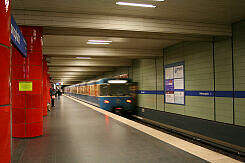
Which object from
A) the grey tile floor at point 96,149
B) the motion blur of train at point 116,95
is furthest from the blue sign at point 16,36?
the motion blur of train at point 116,95

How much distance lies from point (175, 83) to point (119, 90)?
4765 mm

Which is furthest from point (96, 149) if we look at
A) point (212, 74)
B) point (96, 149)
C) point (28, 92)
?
point (212, 74)

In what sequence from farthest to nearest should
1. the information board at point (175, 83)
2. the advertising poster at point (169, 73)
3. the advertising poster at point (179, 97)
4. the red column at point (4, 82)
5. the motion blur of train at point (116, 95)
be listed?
the motion blur of train at point (116, 95), the advertising poster at point (169, 73), the information board at point (175, 83), the advertising poster at point (179, 97), the red column at point (4, 82)

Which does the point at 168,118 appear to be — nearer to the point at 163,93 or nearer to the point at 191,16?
the point at 163,93

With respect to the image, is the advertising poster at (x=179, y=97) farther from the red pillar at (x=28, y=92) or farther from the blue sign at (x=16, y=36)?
the blue sign at (x=16, y=36)

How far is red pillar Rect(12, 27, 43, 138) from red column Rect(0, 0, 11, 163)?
13.0 feet

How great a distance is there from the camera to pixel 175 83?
11844mm

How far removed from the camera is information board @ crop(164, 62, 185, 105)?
444 inches

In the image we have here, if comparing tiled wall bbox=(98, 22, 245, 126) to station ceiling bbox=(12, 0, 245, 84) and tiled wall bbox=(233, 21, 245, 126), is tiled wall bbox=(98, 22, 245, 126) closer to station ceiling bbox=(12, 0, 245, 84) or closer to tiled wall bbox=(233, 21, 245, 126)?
tiled wall bbox=(233, 21, 245, 126)

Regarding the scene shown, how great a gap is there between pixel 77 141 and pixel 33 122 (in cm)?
149

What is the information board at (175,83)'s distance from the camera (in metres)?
11.3

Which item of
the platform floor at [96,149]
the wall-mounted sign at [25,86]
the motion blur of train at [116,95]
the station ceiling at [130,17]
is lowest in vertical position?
the platform floor at [96,149]

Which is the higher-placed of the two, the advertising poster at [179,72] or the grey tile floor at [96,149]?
the advertising poster at [179,72]

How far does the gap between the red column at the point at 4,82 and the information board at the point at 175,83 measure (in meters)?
9.97
